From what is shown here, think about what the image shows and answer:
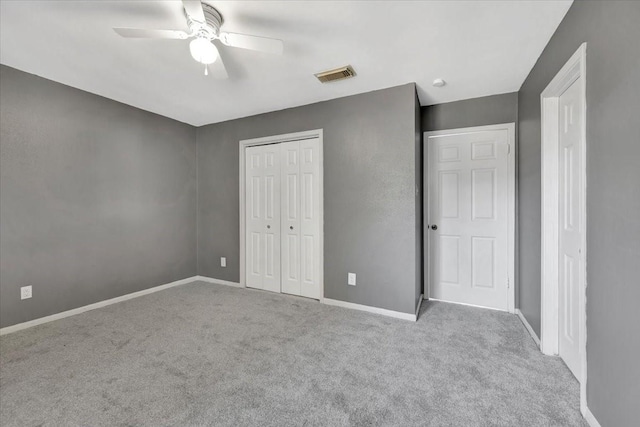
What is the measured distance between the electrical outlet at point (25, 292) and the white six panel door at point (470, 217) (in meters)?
4.28

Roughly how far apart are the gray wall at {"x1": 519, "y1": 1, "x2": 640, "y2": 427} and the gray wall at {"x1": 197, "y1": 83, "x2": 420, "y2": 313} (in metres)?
1.41

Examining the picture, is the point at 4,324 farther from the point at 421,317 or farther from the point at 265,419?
the point at 421,317

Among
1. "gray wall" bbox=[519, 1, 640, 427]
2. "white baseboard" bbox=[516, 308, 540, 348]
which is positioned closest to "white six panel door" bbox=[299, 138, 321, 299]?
"white baseboard" bbox=[516, 308, 540, 348]

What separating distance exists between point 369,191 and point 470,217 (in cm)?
127

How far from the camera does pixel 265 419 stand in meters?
1.50

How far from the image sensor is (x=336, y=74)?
259cm

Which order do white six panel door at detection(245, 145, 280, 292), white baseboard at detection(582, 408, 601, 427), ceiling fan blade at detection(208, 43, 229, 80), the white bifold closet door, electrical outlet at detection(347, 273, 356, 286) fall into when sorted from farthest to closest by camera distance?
white six panel door at detection(245, 145, 280, 292), the white bifold closet door, electrical outlet at detection(347, 273, 356, 286), ceiling fan blade at detection(208, 43, 229, 80), white baseboard at detection(582, 408, 601, 427)

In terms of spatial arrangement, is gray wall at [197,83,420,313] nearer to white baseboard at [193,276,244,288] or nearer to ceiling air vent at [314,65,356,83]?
ceiling air vent at [314,65,356,83]

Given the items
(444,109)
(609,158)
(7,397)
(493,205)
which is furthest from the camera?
(444,109)

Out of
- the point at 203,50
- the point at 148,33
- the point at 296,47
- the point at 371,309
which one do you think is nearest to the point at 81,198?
the point at 148,33

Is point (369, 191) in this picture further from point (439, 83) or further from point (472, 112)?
point (472, 112)

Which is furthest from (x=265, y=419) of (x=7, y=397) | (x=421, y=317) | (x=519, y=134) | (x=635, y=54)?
(x=519, y=134)

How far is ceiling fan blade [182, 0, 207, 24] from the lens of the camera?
1.44m

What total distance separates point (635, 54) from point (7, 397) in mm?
3700
